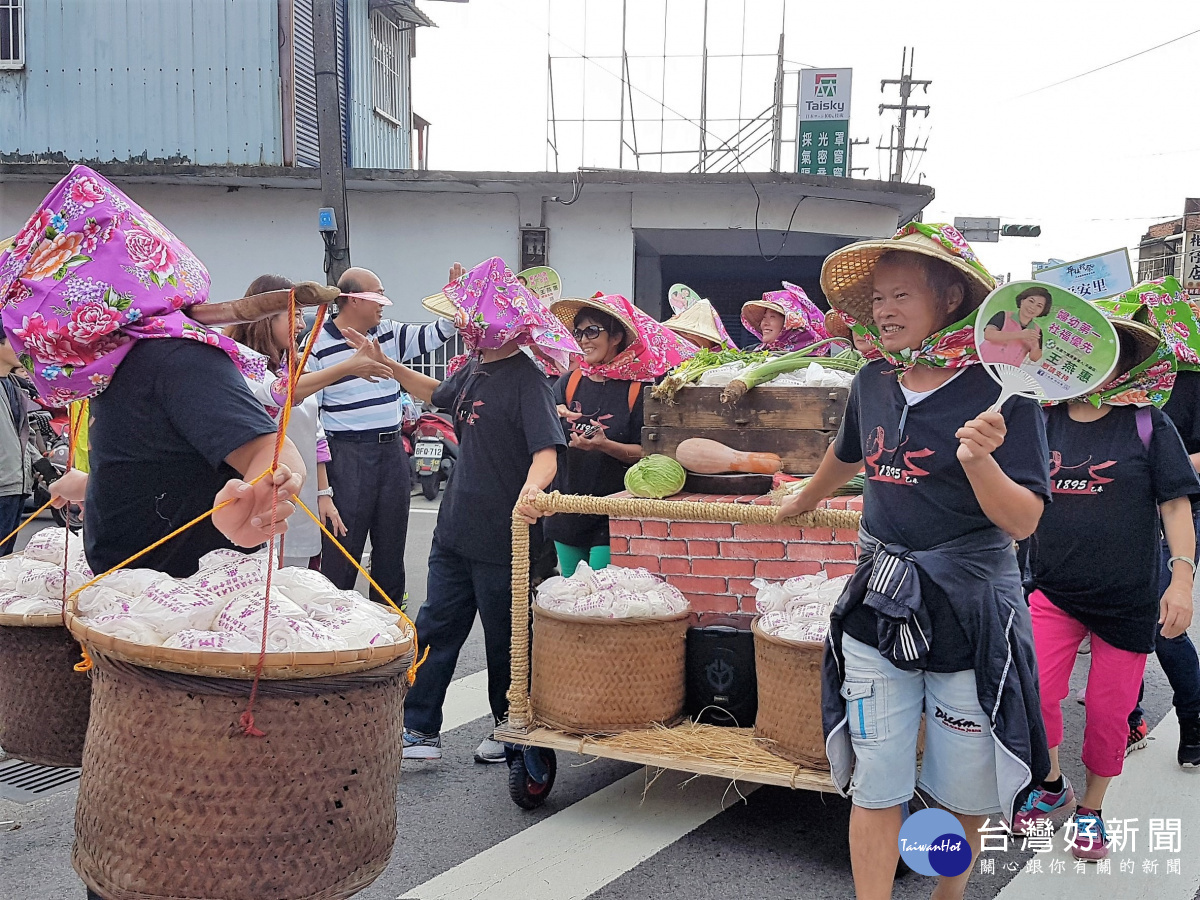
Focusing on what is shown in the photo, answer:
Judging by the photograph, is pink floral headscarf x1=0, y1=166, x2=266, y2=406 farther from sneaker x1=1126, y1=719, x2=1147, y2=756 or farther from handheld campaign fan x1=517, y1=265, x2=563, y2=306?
sneaker x1=1126, y1=719, x2=1147, y2=756

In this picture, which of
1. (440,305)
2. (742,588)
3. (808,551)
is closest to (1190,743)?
(808,551)

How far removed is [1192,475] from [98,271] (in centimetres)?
342

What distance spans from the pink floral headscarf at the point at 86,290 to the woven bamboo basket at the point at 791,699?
203cm

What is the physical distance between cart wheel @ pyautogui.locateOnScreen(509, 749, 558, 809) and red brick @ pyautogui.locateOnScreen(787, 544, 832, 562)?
4.06ft

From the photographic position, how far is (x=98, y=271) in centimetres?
215

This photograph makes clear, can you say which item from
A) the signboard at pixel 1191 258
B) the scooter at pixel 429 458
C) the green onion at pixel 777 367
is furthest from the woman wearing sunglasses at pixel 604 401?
the signboard at pixel 1191 258

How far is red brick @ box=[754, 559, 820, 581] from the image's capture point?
3.90 metres

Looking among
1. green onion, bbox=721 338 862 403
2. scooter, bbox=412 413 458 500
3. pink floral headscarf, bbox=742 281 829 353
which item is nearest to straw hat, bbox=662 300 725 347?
pink floral headscarf, bbox=742 281 829 353

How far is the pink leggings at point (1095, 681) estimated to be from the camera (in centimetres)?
344

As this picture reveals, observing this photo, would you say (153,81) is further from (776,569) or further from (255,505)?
(255,505)

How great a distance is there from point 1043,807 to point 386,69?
53.9 feet

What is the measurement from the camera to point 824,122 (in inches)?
580

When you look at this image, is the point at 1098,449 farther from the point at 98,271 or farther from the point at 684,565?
the point at 98,271

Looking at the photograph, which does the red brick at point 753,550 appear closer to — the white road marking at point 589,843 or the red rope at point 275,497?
the white road marking at point 589,843
